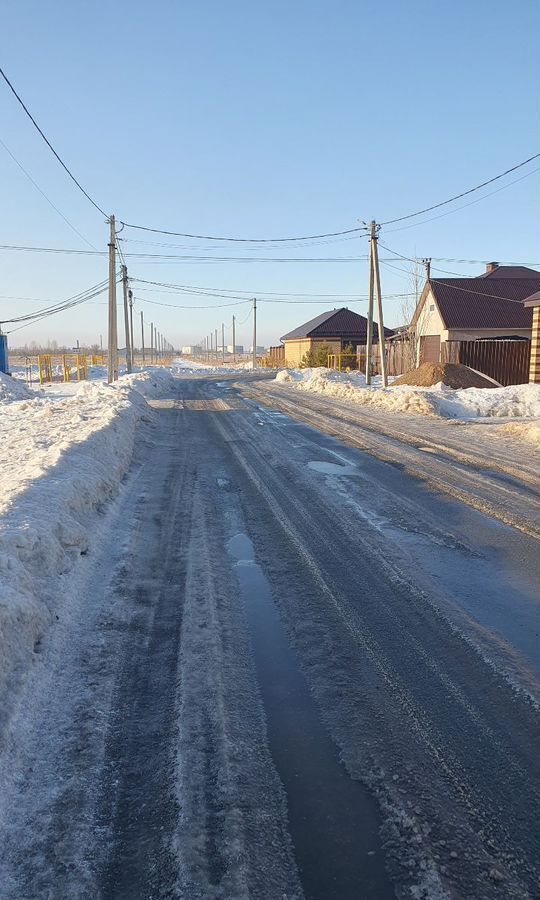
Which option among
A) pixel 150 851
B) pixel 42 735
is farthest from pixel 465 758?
pixel 42 735

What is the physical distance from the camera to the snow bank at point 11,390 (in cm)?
2275

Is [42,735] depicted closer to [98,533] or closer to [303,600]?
[303,600]

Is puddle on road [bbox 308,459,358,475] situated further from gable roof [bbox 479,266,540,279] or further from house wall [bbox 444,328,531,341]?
gable roof [bbox 479,266,540,279]

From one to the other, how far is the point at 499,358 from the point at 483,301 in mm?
12695

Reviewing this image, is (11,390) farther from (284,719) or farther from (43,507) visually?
(284,719)

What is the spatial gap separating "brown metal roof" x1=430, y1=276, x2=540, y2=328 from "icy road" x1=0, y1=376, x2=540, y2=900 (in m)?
30.4

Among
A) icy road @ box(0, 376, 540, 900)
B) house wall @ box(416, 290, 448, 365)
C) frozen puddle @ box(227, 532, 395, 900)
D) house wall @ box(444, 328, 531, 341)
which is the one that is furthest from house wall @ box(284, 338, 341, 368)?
frozen puddle @ box(227, 532, 395, 900)

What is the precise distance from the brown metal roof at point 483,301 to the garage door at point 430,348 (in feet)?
5.13

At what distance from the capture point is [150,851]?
7.93 ft

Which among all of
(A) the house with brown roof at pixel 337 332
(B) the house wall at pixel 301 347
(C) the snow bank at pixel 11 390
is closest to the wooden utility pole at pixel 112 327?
(C) the snow bank at pixel 11 390

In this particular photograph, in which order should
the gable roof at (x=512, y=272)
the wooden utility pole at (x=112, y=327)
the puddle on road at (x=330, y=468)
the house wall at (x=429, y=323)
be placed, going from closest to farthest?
the puddle on road at (x=330, y=468) → the wooden utility pole at (x=112, y=327) → the house wall at (x=429, y=323) → the gable roof at (x=512, y=272)

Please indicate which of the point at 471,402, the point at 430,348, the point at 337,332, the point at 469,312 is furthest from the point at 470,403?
the point at 337,332

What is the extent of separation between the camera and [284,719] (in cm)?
334

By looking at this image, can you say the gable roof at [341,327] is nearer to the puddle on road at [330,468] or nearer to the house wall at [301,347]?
the house wall at [301,347]
